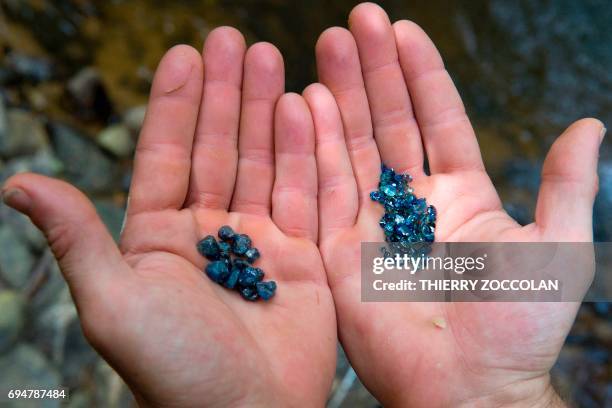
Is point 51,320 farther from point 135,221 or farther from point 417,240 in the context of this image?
point 417,240

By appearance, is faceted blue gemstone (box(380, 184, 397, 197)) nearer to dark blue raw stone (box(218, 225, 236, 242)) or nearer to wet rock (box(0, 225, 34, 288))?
dark blue raw stone (box(218, 225, 236, 242))

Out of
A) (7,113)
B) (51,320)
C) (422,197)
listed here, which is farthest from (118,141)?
(422,197)

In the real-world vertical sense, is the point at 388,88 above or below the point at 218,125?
above

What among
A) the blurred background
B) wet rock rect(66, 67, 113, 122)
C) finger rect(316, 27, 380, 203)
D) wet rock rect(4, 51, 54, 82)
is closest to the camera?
finger rect(316, 27, 380, 203)

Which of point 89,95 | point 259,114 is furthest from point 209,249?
point 89,95

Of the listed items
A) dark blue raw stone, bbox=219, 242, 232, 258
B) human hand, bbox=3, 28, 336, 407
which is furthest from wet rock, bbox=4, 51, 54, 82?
dark blue raw stone, bbox=219, 242, 232, 258

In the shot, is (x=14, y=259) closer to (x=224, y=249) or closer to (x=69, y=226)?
(x=224, y=249)
